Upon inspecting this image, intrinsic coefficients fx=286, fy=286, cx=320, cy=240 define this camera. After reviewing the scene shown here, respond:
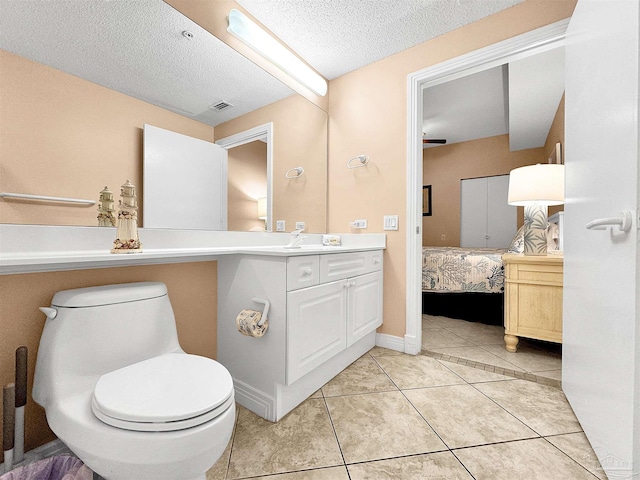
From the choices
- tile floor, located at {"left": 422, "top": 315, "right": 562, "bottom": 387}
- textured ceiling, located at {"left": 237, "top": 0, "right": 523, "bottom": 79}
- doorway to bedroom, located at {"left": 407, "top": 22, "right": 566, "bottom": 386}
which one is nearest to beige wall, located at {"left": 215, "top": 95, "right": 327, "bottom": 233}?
textured ceiling, located at {"left": 237, "top": 0, "right": 523, "bottom": 79}

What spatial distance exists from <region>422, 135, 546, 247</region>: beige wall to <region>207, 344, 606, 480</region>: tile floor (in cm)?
406

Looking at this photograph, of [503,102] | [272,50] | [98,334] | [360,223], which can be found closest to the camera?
[98,334]

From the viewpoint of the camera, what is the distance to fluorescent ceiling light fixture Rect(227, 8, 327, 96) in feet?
5.67

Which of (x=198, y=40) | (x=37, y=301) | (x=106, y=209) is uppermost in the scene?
(x=198, y=40)

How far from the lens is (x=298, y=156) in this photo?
2328 millimetres

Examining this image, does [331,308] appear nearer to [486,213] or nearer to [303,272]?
[303,272]

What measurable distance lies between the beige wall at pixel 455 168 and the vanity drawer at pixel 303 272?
459 centimetres

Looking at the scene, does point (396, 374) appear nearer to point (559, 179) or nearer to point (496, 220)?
point (559, 179)

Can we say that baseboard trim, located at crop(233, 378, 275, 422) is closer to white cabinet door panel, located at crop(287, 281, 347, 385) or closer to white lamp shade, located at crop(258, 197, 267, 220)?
white cabinet door panel, located at crop(287, 281, 347, 385)

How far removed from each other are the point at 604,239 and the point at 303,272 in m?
1.21

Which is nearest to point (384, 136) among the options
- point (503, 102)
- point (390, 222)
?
point (390, 222)

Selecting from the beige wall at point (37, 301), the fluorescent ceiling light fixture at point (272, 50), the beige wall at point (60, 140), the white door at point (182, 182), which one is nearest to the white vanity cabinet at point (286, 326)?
the beige wall at point (37, 301)

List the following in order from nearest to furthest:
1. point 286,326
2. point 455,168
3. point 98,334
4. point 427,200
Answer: point 98,334 → point 286,326 → point 455,168 → point 427,200

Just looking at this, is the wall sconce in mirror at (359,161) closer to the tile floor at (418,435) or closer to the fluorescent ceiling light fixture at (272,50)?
the fluorescent ceiling light fixture at (272,50)
